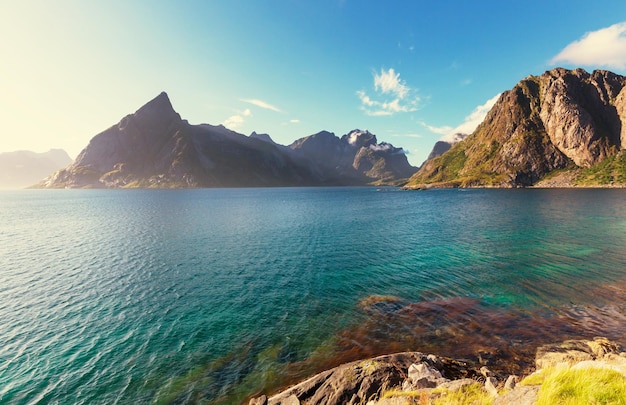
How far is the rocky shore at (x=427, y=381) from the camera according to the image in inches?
539

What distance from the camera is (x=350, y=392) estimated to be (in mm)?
18547

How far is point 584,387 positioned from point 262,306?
30.1m

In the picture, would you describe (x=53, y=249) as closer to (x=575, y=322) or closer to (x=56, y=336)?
(x=56, y=336)

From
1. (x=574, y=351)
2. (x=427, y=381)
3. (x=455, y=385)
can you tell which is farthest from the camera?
(x=574, y=351)

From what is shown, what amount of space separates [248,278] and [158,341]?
56.6 feet

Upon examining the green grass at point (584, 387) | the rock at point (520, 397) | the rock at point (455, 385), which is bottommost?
the rock at point (455, 385)

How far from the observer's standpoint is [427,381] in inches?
680

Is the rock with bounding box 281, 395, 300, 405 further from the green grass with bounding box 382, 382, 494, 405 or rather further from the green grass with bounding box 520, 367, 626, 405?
the green grass with bounding box 520, 367, 626, 405

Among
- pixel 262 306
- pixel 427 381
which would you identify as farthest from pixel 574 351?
pixel 262 306

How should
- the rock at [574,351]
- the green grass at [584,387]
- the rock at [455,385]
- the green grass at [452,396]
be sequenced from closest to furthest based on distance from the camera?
1. the green grass at [584,387]
2. the green grass at [452,396]
3. the rock at [455,385]
4. the rock at [574,351]

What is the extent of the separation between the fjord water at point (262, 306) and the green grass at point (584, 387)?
1597 cm

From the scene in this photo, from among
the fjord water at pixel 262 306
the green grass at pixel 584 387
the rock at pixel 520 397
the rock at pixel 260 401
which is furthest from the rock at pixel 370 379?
the green grass at pixel 584 387

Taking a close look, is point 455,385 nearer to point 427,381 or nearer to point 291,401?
point 427,381

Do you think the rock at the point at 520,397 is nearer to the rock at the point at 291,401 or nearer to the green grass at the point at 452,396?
the green grass at the point at 452,396
